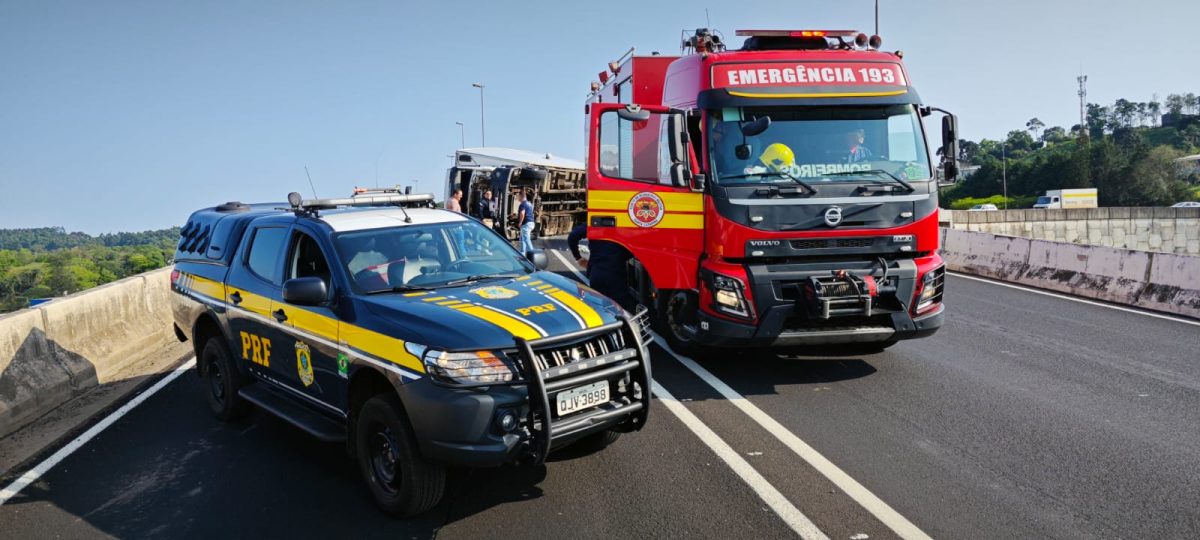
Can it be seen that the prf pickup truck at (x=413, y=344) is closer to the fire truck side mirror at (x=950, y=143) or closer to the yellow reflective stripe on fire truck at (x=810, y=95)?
the yellow reflective stripe on fire truck at (x=810, y=95)

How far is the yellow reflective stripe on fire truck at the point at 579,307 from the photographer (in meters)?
4.72

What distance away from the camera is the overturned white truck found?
25.3 meters

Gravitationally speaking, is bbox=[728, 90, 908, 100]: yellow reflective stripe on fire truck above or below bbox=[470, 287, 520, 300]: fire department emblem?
above

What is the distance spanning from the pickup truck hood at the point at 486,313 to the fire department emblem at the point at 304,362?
0.75 m

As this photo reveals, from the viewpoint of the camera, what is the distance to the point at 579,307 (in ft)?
16.0

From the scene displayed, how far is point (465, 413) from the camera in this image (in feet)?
13.6

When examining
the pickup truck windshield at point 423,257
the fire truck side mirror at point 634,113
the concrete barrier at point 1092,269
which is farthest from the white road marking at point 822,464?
the concrete barrier at point 1092,269

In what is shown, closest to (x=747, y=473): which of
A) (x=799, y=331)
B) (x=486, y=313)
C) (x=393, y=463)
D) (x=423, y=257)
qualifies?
(x=486, y=313)

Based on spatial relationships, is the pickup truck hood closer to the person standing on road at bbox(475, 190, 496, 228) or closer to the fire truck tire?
the person standing on road at bbox(475, 190, 496, 228)

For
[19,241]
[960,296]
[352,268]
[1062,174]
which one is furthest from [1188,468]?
[1062,174]

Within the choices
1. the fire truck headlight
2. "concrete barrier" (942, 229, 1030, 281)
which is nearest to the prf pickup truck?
the fire truck headlight

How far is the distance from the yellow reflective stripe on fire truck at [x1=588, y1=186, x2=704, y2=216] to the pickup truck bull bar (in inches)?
114

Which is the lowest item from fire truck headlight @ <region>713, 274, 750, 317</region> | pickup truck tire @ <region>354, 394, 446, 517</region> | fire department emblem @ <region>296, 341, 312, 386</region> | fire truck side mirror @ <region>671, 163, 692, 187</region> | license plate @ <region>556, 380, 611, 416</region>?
pickup truck tire @ <region>354, 394, 446, 517</region>

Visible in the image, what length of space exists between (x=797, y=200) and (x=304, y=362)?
4322 mm
